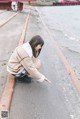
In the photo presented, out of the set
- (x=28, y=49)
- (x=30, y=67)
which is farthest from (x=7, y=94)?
(x=28, y=49)

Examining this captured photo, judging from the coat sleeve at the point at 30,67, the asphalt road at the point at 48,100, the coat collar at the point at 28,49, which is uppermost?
the coat collar at the point at 28,49

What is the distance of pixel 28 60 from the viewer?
6.88m

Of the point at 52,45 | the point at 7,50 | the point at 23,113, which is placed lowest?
the point at 52,45

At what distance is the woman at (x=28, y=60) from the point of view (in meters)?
6.88

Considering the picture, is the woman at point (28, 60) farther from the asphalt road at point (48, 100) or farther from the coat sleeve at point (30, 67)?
the asphalt road at point (48, 100)

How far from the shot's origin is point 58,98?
687cm

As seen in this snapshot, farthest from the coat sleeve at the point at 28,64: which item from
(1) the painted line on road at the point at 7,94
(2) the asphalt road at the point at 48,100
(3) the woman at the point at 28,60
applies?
(1) the painted line on road at the point at 7,94

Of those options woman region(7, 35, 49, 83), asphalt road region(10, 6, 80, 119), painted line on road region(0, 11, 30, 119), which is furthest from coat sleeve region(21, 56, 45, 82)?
painted line on road region(0, 11, 30, 119)

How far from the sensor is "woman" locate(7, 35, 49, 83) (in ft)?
22.6

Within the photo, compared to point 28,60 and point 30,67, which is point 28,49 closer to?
point 28,60

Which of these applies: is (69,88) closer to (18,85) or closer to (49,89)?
(49,89)

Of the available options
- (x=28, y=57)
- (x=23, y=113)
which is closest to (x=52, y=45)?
(x=28, y=57)

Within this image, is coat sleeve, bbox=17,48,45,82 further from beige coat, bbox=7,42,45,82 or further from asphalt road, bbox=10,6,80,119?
asphalt road, bbox=10,6,80,119

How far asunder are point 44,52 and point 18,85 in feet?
14.3
